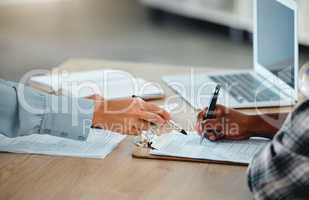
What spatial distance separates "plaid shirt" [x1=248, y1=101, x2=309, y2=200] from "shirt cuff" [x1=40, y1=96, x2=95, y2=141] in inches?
22.0

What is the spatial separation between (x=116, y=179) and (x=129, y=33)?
4387 millimetres

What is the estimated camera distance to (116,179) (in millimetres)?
1422

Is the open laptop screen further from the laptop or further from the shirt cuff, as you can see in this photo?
the shirt cuff

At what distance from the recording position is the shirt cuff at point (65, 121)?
5.30 feet

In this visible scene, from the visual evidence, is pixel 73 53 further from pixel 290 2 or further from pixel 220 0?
pixel 290 2

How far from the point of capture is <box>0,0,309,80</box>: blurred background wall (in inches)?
193

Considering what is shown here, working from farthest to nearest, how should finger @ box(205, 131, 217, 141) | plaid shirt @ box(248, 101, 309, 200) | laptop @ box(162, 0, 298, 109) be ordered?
1. laptop @ box(162, 0, 298, 109)
2. finger @ box(205, 131, 217, 141)
3. plaid shirt @ box(248, 101, 309, 200)

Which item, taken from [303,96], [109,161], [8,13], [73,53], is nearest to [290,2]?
[303,96]

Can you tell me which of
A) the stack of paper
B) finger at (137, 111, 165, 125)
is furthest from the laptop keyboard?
finger at (137, 111, 165, 125)

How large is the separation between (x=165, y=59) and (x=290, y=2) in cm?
308

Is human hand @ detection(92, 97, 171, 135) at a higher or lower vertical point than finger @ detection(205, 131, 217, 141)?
higher

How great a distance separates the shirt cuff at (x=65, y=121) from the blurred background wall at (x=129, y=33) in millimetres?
2864

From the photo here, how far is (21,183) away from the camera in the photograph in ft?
4.62

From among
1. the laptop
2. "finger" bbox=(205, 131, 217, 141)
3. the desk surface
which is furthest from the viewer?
the laptop
